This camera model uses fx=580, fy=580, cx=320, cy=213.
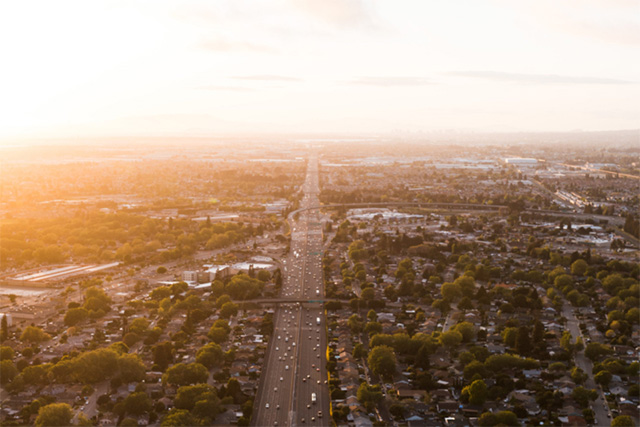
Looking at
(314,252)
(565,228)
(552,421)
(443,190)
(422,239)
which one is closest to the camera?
(552,421)

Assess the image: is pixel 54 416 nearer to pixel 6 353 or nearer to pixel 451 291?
pixel 6 353

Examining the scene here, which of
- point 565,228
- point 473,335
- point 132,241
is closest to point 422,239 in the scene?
point 565,228

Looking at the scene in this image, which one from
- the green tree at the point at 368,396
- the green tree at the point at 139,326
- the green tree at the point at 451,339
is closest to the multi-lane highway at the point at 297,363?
the green tree at the point at 368,396

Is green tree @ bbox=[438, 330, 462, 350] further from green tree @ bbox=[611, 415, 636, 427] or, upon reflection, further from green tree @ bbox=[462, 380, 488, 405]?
green tree @ bbox=[611, 415, 636, 427]

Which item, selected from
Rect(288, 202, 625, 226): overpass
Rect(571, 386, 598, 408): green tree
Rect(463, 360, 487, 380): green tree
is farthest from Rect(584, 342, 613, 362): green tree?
Rect(288, 202, 625, 226): overpass

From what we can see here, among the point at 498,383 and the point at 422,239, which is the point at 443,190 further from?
the point at 498,383

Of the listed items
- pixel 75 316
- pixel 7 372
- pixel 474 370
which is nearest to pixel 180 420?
pixel 7 372

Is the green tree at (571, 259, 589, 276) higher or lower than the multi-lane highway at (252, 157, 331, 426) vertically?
higher
